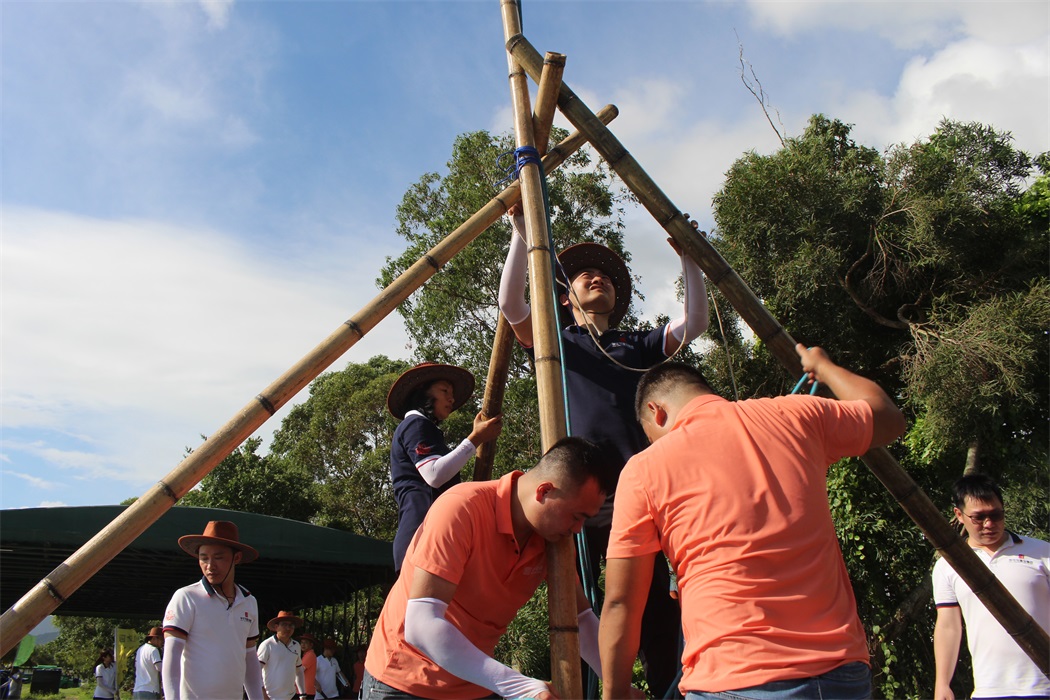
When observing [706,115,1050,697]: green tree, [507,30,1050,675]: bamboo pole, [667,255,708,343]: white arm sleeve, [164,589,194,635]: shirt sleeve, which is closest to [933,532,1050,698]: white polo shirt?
[507,30,1050,675]: bamboo pole

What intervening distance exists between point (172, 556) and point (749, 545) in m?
13.3

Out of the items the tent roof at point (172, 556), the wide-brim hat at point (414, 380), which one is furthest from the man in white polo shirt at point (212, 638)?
the tent roof at point (172, 556)

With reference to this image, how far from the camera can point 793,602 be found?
6.11ft

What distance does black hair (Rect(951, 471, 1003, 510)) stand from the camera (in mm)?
3816

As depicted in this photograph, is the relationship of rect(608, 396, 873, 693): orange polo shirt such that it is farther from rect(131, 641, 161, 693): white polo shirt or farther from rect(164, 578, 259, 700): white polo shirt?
rect(131, 641, 161, 693): white polo shirt

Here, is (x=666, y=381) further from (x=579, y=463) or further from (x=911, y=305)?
(x=911, y=305)

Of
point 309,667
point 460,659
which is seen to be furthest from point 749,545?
point 309,667

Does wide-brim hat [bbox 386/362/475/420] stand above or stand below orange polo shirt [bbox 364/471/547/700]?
above

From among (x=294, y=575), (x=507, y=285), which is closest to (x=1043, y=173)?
(x=507, y=285)

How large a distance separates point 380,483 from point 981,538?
2046 centimetres

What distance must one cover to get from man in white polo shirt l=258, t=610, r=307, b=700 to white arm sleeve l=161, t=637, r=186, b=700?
504 centimetres

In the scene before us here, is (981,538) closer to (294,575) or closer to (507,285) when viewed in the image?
(507,285)

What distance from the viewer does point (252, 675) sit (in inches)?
186

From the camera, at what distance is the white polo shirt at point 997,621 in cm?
354
